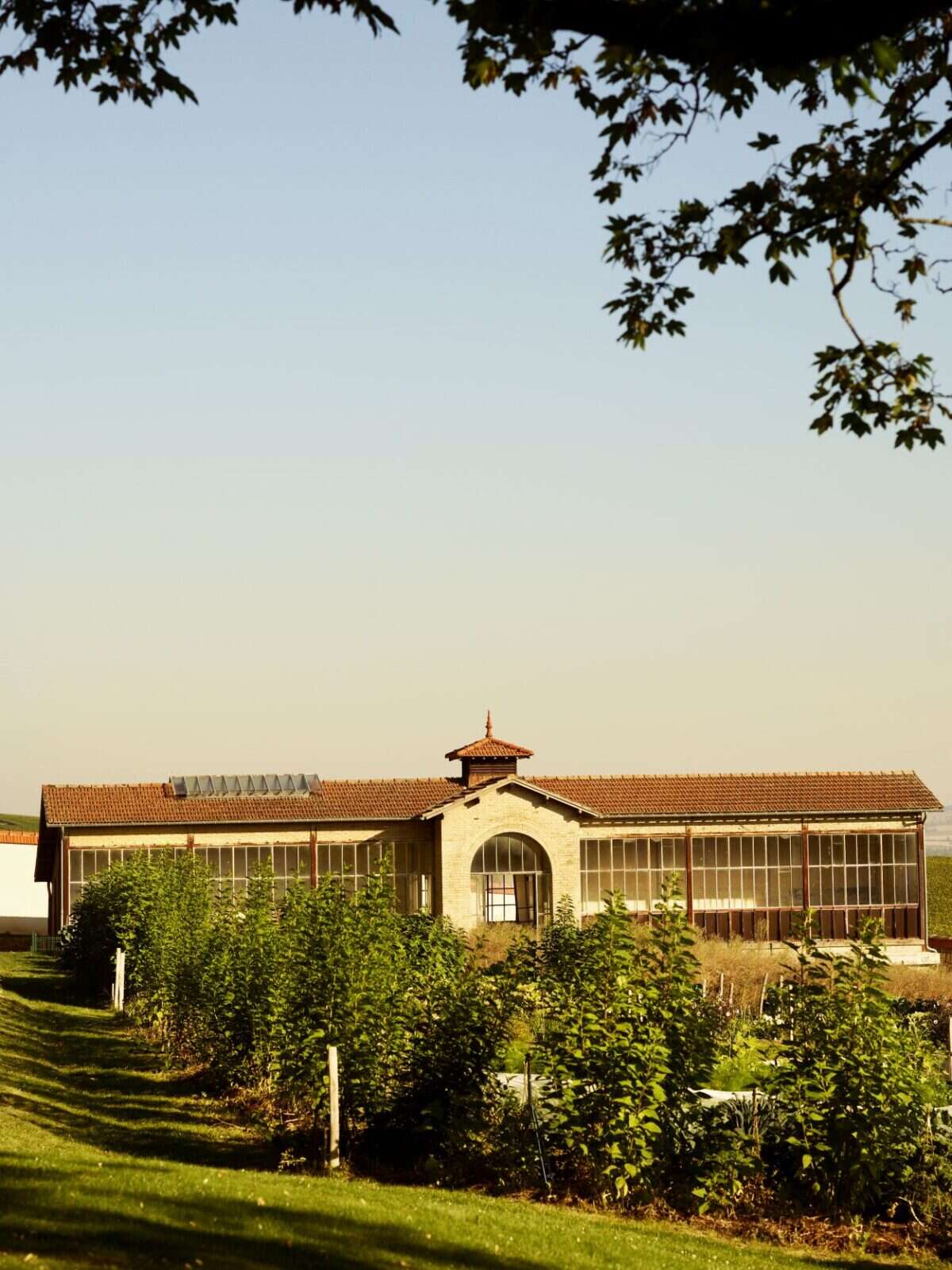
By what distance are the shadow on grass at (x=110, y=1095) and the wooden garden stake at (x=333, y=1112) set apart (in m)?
0.83

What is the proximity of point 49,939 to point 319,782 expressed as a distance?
12.1 metres

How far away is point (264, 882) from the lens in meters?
20.7

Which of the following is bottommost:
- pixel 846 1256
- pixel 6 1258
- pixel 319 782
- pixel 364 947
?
pixel 846 1256

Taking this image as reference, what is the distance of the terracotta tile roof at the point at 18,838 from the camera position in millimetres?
71625

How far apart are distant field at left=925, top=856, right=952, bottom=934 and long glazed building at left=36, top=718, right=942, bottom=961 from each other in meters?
8.96

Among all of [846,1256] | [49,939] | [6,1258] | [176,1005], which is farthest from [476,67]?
[49,939]

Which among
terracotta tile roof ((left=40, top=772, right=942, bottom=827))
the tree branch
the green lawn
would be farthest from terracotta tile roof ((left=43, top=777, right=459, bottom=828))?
the tree branch

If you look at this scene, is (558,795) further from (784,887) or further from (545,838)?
(784,887)

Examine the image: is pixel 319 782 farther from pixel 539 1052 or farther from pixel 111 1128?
pixel 539 1052

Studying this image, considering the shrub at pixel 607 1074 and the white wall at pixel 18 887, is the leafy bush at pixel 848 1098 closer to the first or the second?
the shrub at pixel 607 1074

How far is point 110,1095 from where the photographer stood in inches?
782

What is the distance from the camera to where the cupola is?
4647cm

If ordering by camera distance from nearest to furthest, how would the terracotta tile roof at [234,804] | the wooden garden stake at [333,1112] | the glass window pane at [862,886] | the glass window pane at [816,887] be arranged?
1. the wooden garden stake at [333,1112]
2. the terracotta tile roof at [234,804]
3. the glass window pane at [862,886]
4. the glass window pane at [816,887]

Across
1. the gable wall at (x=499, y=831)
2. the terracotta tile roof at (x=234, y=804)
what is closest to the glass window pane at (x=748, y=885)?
the gable wall at (x=499, y=831)
